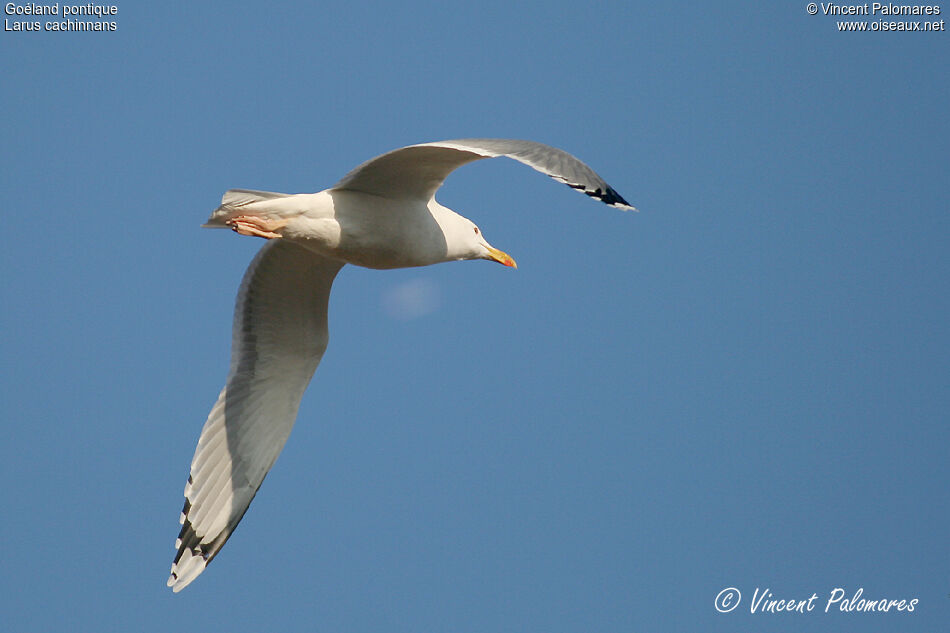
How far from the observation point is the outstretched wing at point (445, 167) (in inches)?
231

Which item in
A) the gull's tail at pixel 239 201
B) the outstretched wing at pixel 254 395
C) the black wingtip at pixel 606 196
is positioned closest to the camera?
the black wingtip at pixel 606 196

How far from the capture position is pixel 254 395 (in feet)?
27.8

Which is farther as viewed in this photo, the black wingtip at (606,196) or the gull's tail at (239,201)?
the gull's tail at (239,201)

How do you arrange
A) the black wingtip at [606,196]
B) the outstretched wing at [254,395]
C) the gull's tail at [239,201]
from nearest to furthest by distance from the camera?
1. the black wingtip at [606,196]
2. the gull's tail at [239,201]
3. the outstretched wing at [254,395]

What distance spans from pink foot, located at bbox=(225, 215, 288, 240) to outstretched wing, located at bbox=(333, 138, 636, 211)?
44cm

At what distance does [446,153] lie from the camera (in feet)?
22.1

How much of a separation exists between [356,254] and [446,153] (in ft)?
3.18

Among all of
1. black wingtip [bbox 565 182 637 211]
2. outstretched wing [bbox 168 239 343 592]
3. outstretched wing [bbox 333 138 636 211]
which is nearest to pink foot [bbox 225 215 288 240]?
outstretched wing [bbox 333 138 636 211]

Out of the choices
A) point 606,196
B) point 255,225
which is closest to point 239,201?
point 255,225

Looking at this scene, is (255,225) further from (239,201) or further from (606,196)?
(606,196)

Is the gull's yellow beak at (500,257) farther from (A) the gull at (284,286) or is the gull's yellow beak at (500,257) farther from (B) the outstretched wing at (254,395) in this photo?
(B) the outstretched wing at (254,395)

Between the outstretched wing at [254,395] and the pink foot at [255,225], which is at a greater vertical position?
the pink foot at [255,225]

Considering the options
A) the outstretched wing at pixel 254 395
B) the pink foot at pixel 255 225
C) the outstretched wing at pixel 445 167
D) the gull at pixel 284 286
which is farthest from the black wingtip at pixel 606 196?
the outstretched wing at pixel 254 395

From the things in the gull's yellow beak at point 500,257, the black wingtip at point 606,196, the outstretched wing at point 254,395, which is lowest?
the outstretched wing at point 254,395
